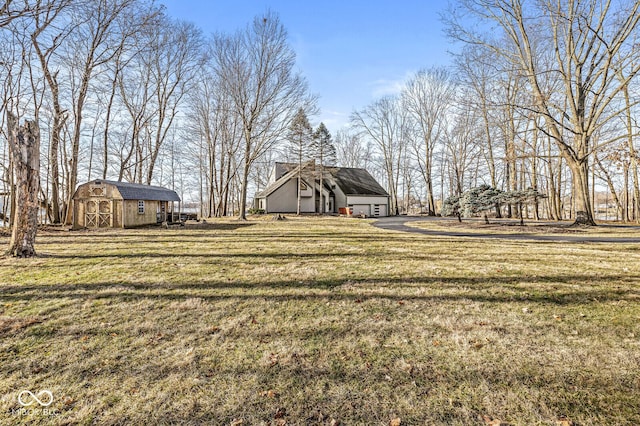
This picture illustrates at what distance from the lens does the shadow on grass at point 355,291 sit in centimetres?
490

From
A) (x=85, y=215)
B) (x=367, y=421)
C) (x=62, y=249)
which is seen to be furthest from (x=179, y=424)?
(x=85, y=215)

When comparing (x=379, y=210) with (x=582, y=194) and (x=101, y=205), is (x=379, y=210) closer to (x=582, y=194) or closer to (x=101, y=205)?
(x=582, y=194)

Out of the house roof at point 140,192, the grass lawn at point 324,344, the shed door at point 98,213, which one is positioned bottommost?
the grass lawn at point 324,344

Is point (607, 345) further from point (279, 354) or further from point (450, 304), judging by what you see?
point (279, 354)

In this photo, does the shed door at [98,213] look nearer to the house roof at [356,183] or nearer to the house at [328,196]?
the house at [328,196]

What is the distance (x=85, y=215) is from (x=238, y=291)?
16.2m

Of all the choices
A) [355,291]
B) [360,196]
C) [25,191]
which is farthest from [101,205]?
[360,196]

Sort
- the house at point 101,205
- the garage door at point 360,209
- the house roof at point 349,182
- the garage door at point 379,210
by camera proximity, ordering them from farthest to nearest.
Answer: the garage door at point 379,210, the garage door at point 360,209, the house roof at point 349,182, the house at point 101,205

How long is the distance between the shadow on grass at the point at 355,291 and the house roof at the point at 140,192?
12644mm

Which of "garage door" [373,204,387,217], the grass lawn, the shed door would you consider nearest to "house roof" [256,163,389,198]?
"garage door" [373,204,387,217]

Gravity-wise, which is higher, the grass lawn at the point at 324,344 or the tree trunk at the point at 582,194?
the tree trunk at the point at 582,194

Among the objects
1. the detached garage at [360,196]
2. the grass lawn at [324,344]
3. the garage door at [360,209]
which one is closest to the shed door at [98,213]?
the grass lawn at [324,344]

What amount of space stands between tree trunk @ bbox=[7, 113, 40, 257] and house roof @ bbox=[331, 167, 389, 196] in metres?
26.8

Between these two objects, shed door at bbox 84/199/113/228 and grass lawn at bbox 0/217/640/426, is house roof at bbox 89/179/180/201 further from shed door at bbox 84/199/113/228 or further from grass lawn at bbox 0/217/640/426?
grass lawn at bbox 0/217/640/426
